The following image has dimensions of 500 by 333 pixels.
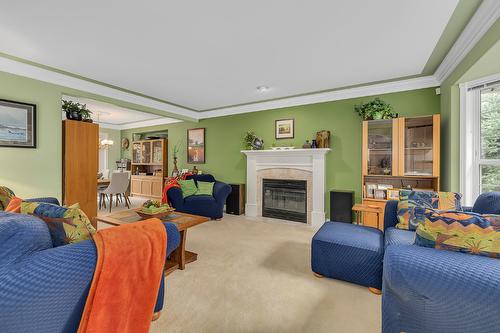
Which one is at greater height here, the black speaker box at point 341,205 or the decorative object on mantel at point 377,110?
the decorative object on mantel at point 377,110

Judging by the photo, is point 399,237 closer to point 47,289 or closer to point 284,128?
point 47,289

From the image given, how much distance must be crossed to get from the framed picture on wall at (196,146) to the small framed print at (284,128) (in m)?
2.07

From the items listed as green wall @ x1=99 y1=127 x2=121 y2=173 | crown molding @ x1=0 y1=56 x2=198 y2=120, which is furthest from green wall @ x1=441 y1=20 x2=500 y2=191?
green wall @ x1=99 y1=127 x2=121 y2=173

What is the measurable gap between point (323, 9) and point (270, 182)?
11.2 feet

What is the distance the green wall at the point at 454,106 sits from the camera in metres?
2.37

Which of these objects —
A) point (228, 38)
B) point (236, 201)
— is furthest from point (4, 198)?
point (236, 201)

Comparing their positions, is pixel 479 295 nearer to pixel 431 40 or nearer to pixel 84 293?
pixel 84 293

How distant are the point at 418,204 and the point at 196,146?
4966mm

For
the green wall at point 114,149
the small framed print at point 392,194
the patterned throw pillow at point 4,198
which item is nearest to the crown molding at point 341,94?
the small framed print at point 392,194

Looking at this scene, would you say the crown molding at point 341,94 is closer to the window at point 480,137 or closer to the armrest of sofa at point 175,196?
the window at point 480,137

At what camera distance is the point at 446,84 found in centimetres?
320

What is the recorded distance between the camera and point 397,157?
3523 millimetres

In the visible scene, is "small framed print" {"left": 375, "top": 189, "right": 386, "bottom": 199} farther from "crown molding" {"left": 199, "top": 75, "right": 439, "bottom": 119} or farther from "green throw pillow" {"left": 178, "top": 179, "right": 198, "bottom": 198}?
"green throw pillow" {"left": 178, "top": 179, "right": 198, "bottom": 198}

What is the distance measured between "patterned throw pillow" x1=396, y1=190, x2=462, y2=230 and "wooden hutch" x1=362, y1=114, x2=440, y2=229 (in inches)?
41.0
